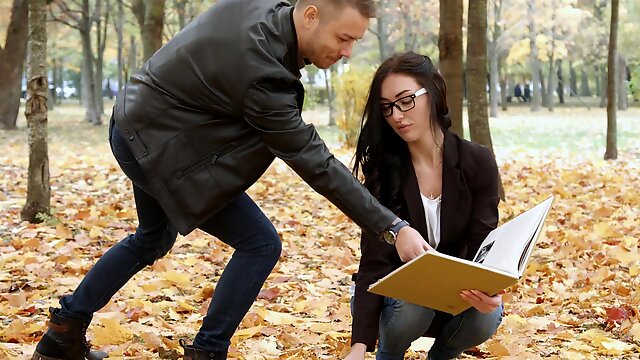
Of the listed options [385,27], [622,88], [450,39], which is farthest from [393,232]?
[622,88]

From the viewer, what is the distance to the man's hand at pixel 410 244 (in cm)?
262

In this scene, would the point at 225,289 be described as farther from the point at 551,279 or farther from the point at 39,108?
the point at 39,108

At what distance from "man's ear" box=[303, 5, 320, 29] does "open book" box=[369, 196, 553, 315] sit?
82 centimetres

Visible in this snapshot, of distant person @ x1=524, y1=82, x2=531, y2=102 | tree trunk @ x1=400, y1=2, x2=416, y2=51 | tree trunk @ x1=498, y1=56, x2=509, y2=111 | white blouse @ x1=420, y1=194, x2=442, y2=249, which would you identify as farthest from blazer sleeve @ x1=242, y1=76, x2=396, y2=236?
distant person @ x1=524, y1=82, x2=531, y2=102

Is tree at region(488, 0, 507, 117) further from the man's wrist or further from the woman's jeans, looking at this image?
the man's wrist

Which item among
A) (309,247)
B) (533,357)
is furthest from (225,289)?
(309,247)

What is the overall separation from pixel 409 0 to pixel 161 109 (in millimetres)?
31930

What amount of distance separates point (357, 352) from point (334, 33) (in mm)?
1119

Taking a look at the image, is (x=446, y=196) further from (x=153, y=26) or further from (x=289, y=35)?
(x=153, y=26)

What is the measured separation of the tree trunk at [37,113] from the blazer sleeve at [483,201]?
437 cm

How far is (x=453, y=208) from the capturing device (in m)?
3.07

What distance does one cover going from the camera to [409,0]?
33.7 metres

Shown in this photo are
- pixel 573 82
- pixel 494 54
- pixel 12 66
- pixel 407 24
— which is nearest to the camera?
pixel 12 66

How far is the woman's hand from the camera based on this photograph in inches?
107
